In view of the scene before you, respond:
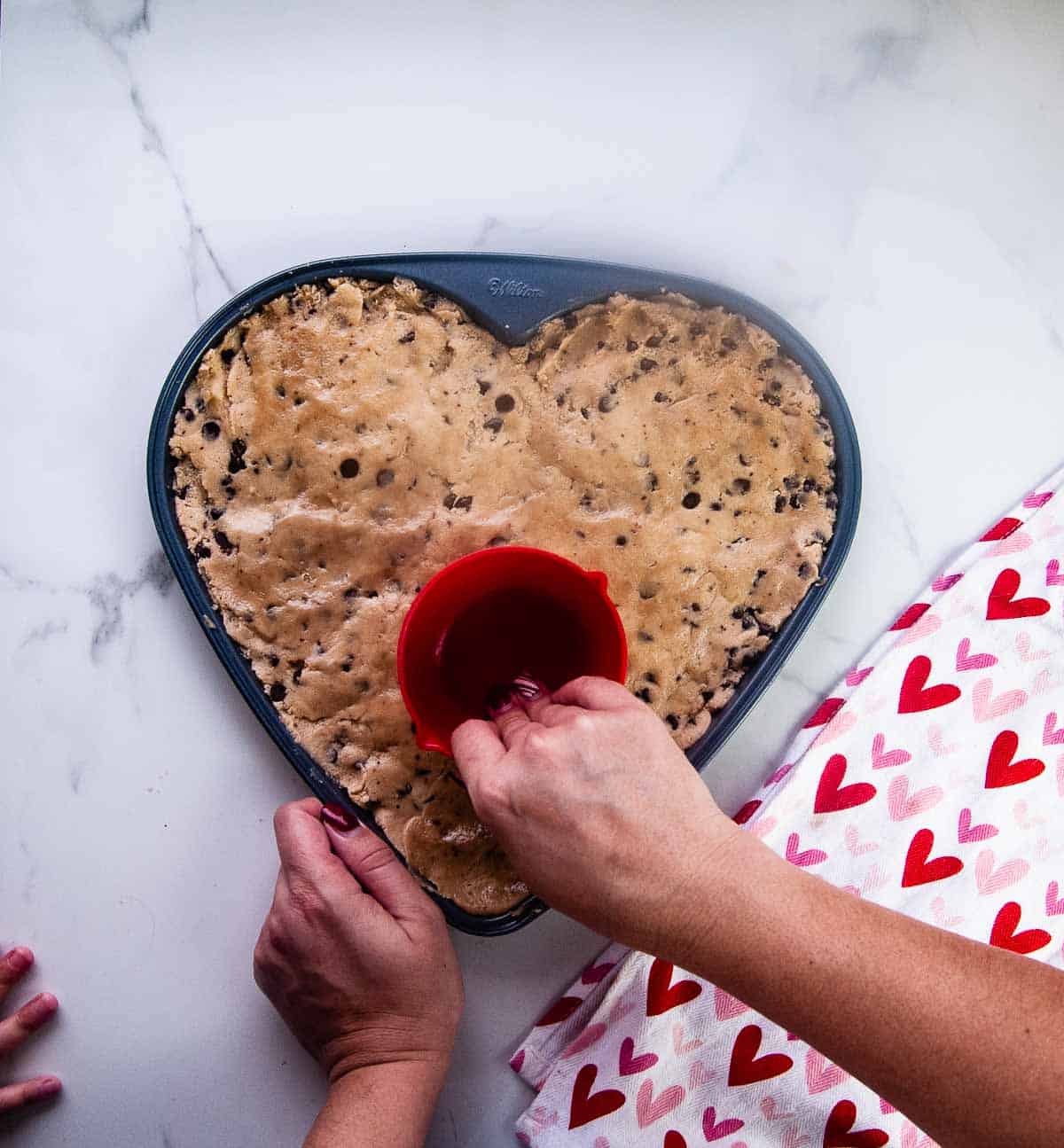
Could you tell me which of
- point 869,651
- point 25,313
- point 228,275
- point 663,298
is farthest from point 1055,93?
point 25,313

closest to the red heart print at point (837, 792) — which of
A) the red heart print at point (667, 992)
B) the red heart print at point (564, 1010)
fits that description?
the red heart print at point (667, 992)

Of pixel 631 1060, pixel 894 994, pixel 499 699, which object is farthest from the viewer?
pixel 631 1060

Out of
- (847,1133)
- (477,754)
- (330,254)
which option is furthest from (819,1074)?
(330,254)

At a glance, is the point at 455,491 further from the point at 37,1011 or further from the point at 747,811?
the point at 37,1011

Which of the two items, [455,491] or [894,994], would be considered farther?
[455,491]

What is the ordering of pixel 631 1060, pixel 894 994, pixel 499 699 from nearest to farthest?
pixel 894 994 < pixel 499 699 < pixel 631 1060

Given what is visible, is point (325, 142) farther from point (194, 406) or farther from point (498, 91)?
point (194, 406)

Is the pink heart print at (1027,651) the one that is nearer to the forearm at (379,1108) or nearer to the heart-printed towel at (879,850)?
the heart-printed towel at (879,850)
